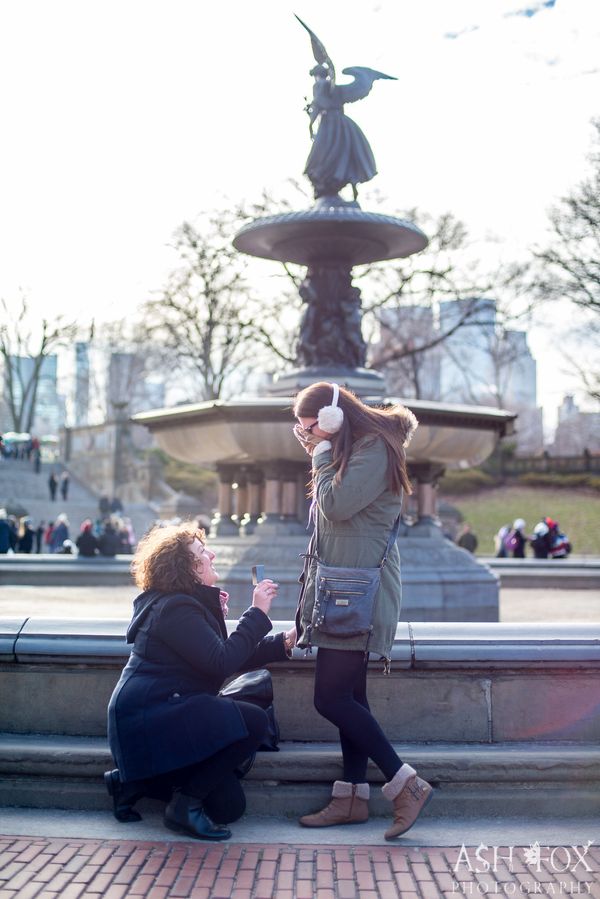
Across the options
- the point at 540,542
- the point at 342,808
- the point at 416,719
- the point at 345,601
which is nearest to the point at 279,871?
the point at 342,808

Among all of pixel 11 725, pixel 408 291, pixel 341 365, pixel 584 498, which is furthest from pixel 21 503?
pixel 11 725

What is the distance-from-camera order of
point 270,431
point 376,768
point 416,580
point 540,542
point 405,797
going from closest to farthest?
point 405,797, point 376,768, point 416,580, point 270,431, point 540,542

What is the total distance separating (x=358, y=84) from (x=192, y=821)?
1023cm

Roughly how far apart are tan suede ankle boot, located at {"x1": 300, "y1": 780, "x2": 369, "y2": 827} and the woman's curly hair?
1130 mm

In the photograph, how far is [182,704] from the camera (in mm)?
4660

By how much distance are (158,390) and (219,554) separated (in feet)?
240

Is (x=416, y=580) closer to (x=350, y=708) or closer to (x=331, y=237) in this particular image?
(x=331, y=237)

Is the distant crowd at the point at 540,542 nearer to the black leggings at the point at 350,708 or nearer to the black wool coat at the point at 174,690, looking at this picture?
the black leggings at the point at 350,708

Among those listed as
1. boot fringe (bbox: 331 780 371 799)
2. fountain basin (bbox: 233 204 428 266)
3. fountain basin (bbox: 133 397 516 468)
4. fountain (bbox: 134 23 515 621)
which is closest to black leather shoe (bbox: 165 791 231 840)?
boot fringe (bbox: 331 780 371 799)

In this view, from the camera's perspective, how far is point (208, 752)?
4.61 metres

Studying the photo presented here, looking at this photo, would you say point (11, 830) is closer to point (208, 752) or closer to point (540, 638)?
point (208, 752)

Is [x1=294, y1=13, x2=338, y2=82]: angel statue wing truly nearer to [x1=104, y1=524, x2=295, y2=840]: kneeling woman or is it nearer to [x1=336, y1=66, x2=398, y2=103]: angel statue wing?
[x1=336, y1=66, x2=398, y2=103]: angel statue wing

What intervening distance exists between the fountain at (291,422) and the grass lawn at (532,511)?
2518 cm

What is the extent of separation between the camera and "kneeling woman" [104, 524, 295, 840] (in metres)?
4.62
